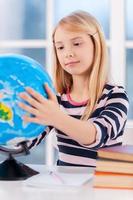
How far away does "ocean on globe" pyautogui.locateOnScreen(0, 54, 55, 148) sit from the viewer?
3.24 feet

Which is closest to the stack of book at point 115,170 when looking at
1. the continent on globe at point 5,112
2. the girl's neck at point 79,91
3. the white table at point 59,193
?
the white table at point 59,193

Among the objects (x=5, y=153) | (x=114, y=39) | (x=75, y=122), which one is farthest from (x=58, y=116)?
(x=114, y=39)

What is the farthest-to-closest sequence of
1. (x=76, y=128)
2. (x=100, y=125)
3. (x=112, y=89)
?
(x=112, y=89) < (x=100, y=125) < (x=76, y=128)

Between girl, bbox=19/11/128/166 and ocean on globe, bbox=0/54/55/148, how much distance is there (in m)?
Answer: 0.18

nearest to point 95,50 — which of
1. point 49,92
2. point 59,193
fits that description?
point 49,92

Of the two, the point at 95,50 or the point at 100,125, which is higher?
the point at 95,50

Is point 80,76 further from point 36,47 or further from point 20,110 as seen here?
point 36,47

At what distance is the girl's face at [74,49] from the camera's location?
135cm

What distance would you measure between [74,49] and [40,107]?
40 centimetres

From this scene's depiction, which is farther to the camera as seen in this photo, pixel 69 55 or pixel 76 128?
pixel 69 55

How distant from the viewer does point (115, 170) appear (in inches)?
40.6

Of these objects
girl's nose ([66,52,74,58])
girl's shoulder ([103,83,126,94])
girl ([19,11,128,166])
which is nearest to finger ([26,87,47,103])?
girl ([19,11,128,166])

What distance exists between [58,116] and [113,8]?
174 cm

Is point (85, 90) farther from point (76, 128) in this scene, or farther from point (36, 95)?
point (36, 95)
